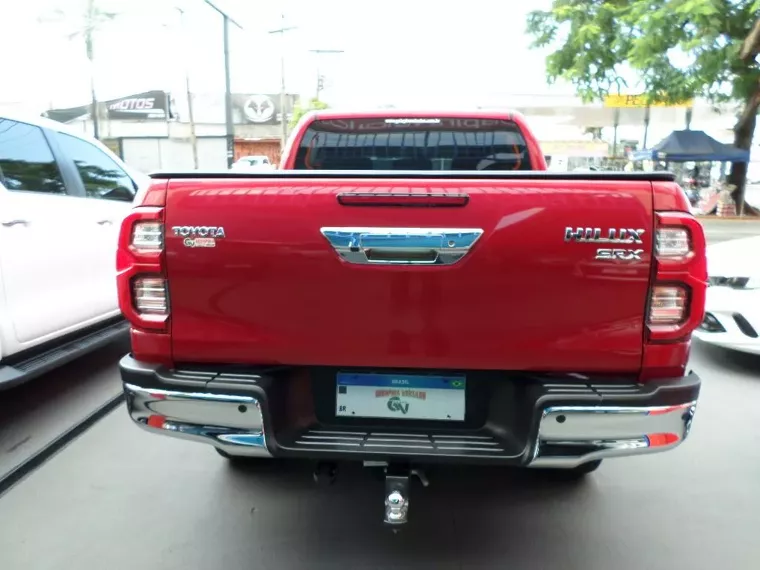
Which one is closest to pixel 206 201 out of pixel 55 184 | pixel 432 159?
pixel 432 159

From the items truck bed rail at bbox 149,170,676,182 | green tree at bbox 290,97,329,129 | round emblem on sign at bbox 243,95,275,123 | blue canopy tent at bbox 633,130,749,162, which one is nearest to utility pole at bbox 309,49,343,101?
green tree at bbox 290,97,329,129

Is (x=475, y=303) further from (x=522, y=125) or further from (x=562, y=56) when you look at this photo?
(x=562, y=56)

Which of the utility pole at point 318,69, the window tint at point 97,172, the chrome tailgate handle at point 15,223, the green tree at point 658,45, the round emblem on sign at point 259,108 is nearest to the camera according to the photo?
the chrome tailgate handle at point 15,223

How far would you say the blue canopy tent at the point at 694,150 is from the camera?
21188mm

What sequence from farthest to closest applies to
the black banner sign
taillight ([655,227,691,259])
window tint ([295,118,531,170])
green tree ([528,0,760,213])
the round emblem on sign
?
1. the round emblem on sign
2. the black banner sign
3. green tree ([528,0,760,213])
4. window tint ([295,118,531,170])
5. taillight ([655,227,691,259])

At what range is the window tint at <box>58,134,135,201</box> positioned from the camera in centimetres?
462

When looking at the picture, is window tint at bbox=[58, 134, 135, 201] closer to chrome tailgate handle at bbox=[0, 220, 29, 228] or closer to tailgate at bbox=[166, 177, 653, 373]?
chrome tailgate handle at bbox=[0, 220, 29, 228]

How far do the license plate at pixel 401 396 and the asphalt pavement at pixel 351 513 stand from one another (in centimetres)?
66

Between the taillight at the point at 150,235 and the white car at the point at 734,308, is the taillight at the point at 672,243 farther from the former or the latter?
the white car at the point at 734,308

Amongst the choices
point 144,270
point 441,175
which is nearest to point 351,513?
point 144,270

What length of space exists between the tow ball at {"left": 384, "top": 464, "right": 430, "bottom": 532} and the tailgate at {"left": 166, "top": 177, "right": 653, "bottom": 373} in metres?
0.39

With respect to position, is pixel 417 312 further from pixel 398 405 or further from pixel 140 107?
pixel 140 107

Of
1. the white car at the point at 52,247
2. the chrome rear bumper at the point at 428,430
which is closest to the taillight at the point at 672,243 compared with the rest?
the chrome rear bumper at the point at 428,430

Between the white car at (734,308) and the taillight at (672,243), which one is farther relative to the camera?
the white car at (734,308)
